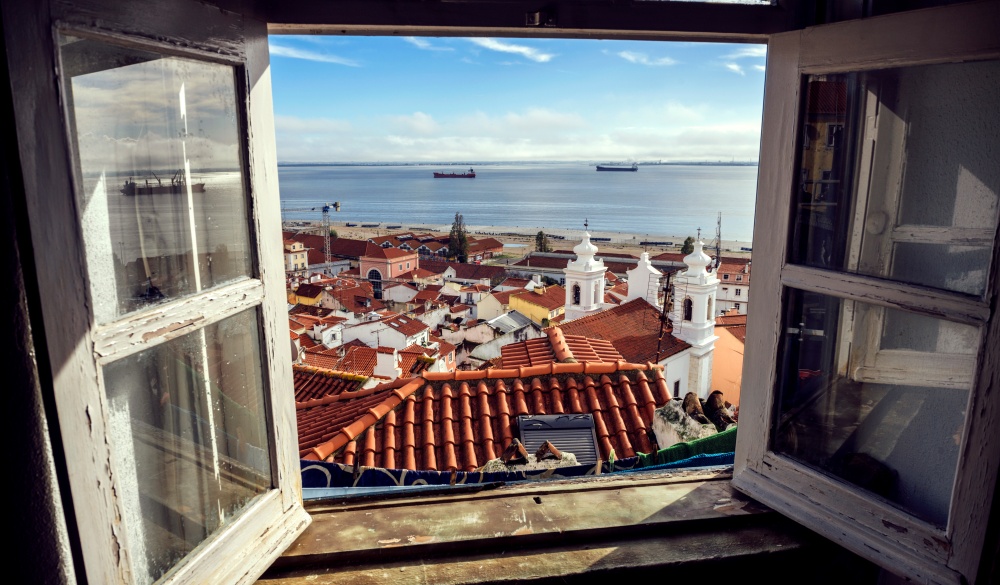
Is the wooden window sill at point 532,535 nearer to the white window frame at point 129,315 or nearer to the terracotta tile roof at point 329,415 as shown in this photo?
the white window frame at point 129,315

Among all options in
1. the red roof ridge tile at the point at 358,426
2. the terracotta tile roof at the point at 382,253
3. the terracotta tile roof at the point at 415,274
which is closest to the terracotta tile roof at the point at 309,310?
the terracotta tile roof at the point at 415,274

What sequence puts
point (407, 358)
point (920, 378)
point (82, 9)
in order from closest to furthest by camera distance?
point (82, 9) < point (920, 378) < point (407, 358)

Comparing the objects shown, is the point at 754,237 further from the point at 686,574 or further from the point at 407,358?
the point at 407,358

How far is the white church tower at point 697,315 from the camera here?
11969 mm

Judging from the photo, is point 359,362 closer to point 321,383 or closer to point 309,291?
point 321,383

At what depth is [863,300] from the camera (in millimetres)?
1082

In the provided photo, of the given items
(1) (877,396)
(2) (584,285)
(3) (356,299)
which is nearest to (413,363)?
(2) (584,285)

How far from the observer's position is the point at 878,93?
110 centimetres

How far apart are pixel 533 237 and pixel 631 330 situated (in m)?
52.9

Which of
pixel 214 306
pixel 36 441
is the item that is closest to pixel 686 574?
pixel 214 306

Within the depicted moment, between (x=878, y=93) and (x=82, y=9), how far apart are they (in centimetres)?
118

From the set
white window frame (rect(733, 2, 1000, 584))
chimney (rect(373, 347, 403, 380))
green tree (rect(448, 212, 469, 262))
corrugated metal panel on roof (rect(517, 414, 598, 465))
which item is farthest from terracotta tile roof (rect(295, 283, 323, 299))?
white window frame (rect(733, 2, 1000, 584))

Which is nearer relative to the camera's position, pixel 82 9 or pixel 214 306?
pixel 82 9

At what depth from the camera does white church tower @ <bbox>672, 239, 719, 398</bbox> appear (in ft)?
39.3
